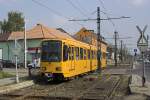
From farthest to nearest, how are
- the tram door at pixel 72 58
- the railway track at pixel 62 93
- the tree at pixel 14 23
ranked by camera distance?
the tree at pixel 14 23
the tram door at pixel 72 58
the railway track at pixel 62 93

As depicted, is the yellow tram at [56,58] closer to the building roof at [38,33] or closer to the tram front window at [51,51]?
the tram front window at [51,51]

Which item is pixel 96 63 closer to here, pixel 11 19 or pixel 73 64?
pixel 73 64

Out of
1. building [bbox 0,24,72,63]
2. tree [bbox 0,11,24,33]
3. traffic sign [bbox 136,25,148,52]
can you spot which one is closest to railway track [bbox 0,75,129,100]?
traffic sign [bbox 136,25,148,52]

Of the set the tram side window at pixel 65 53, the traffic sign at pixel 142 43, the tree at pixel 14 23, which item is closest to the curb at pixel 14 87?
the tram side window at pixel 65 53

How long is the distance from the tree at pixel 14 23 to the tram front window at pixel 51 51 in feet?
334

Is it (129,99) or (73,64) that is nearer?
(129,99)

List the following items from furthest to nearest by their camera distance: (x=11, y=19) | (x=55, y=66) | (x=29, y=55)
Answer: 1. (x=11, y=19)
2. (x=29, y=55)
3. (x=55, y=66)

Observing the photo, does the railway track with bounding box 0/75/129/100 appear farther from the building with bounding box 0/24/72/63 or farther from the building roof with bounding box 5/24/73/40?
the building roof with bounding box 5/24/73/40

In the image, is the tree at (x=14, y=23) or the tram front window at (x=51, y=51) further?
the tree at (x=14, y=23)

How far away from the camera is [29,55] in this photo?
76.1m

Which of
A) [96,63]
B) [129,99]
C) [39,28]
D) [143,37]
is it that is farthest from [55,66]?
[39,28]

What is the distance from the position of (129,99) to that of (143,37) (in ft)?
21.5

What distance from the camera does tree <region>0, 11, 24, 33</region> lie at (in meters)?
130

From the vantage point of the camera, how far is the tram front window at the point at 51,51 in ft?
93.1
